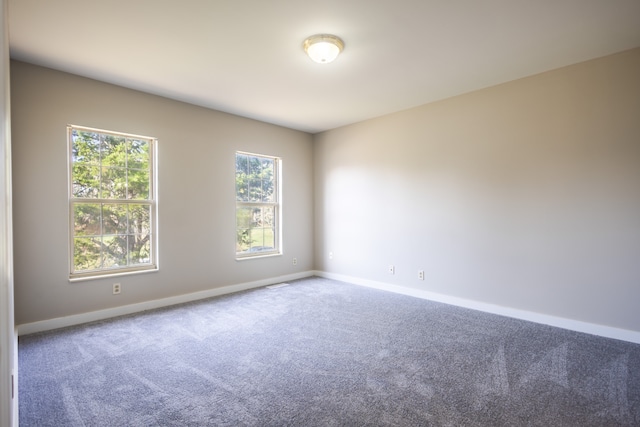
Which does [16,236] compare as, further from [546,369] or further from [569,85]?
[569,85]

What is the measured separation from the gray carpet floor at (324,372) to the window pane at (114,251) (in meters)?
0.65

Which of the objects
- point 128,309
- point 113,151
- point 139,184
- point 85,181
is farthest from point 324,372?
point 113,151

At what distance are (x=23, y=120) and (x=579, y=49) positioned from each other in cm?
528

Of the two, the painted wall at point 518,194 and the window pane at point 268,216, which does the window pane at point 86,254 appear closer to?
the window pane at point 268,216

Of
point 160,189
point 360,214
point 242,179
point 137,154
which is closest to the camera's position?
point 137,154

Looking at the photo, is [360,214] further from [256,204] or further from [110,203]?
[110,203]

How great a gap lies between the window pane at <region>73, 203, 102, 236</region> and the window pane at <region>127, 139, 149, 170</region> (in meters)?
→ 0.63

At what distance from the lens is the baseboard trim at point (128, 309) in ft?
10.4

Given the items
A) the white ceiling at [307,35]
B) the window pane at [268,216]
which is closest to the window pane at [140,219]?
the white ceiling at [307,35]

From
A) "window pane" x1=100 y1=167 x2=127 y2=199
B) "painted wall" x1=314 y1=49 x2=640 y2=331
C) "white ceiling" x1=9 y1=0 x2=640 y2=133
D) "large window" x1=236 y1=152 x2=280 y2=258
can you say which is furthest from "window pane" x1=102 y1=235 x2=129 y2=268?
"painted wall" x1=314 y1=49 x2=640 y2=331

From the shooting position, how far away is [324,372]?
245 cm

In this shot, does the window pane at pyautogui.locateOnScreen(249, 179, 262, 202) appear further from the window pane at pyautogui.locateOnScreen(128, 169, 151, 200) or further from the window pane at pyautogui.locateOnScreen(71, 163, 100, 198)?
the window pane at pyautogui.locateOnScreen(71, 163, 100, 198)

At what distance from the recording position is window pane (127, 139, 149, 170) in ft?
12.7

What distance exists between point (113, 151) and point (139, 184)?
1.49ft
